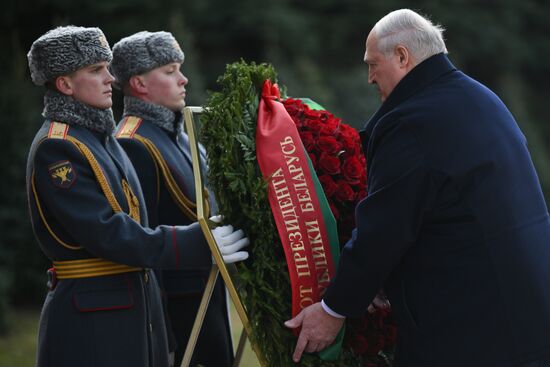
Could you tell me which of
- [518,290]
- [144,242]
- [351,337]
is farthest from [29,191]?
[518,290]

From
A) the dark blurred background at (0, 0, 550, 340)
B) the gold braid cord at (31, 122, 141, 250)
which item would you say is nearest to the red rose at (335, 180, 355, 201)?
the gold braid cord at (31, 122, 141, 250)

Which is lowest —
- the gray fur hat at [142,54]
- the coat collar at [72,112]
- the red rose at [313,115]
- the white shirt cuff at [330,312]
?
the white shirt cuff at [330,312]

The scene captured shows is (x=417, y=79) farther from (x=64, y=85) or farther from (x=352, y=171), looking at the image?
(x=64, y=85)

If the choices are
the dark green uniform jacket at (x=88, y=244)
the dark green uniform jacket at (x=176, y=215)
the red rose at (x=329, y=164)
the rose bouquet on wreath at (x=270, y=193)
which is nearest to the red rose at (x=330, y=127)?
the rose bouquet on wreath at (x=270, y=193)

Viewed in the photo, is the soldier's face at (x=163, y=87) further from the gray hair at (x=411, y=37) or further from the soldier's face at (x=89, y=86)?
the gray hair at (x=411, y=37)

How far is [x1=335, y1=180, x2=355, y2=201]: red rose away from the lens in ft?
11.9

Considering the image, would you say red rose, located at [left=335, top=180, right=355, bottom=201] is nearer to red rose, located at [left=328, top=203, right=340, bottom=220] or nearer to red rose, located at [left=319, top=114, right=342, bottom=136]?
red rose, located at [left=328, top=203, right=340, bottom=220]

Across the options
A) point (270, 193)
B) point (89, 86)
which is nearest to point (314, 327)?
point (270, 193)

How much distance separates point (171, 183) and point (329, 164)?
3.57 feet

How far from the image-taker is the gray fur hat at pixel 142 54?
4.57 metres

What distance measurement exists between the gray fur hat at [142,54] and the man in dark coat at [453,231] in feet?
5.62

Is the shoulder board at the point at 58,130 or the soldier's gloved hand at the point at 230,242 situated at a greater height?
the shoulder board at the point at 58,130

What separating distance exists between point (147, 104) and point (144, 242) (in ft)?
4.00

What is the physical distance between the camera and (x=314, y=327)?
11.1ft
